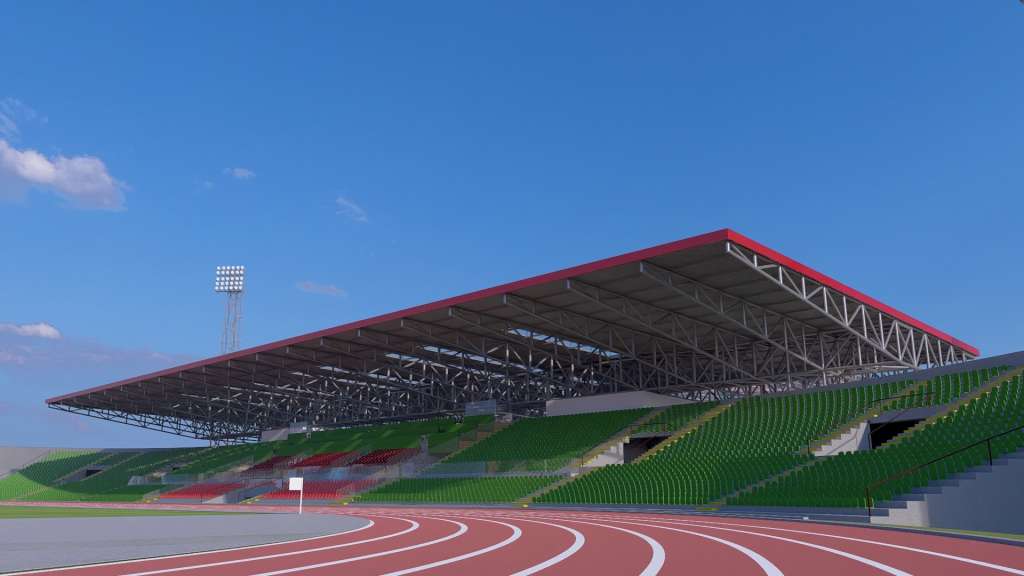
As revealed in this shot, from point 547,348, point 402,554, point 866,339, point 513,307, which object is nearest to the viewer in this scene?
point 402,554

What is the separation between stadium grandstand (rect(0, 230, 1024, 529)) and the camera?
23.9 m

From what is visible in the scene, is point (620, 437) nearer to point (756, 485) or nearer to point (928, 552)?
point (756, 485)

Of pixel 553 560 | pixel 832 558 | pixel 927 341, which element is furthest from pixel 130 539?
pixel 927 341

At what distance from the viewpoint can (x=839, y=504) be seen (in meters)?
20.2

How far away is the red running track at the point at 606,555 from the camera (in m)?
9.38

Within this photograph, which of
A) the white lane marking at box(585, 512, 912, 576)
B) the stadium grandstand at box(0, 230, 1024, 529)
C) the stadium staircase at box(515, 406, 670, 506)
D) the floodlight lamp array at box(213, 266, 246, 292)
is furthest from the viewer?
the floodlight lamp array at box(213, 266, 246, 292)

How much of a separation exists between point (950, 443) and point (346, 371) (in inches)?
1550

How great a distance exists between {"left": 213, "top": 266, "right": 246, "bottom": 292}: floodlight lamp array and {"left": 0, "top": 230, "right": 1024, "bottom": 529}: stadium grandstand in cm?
1257

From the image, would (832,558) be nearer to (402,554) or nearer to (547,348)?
(402,554)

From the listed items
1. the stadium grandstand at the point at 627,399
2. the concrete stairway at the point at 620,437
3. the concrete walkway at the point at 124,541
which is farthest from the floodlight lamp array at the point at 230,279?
the concrete walkway at the point at 124,541

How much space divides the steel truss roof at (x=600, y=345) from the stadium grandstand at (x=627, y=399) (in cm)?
16

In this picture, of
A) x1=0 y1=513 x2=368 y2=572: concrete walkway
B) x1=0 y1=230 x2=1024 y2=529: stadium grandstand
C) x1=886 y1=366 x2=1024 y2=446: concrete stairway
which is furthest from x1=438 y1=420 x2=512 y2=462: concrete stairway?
x1=0 y1=513 x2=368 y2=572: concrete walkway

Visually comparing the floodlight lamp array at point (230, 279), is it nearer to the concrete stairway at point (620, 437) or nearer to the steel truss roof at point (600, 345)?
the steel truss roof at point (600, 345)

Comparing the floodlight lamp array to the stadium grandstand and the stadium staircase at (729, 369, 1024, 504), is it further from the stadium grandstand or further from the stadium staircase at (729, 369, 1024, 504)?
the stadium staircase at (729, 369, 1024, 504)
